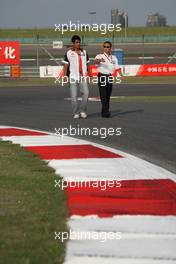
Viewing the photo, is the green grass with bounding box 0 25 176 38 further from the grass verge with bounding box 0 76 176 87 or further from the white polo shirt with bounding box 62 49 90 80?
the white polo shirt with bounding box 62 49 90 80

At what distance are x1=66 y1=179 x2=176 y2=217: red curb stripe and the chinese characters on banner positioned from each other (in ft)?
83.7

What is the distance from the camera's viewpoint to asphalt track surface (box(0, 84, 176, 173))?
Result: 9.09 m

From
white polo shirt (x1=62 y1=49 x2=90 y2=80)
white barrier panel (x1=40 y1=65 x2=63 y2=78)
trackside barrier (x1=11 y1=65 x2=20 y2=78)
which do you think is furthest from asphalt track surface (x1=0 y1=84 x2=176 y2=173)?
white barrier panel (x1=40 y1=65 x2=63 y2=78)

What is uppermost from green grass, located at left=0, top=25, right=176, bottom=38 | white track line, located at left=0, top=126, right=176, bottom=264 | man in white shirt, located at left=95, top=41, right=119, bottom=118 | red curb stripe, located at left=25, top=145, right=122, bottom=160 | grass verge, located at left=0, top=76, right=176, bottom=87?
green grass, located at left=0, top=25, right=176, bottom=38

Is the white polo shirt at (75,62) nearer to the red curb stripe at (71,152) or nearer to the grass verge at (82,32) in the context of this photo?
the red curb stripe at (71,152)

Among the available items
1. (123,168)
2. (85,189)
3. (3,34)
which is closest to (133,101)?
(123,168)

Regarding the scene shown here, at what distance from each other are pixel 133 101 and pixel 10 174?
35.7 feet

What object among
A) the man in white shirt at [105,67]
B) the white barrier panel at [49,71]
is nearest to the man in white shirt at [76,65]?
the man in white shirt at [105,67]

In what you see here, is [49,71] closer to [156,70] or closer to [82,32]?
[156,70]

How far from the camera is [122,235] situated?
4820mm

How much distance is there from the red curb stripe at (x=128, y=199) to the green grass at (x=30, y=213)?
17 cm

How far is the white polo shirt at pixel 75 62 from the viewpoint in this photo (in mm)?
12391

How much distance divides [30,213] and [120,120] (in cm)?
748

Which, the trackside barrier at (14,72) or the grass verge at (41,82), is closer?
the grass verge at (41,82)
